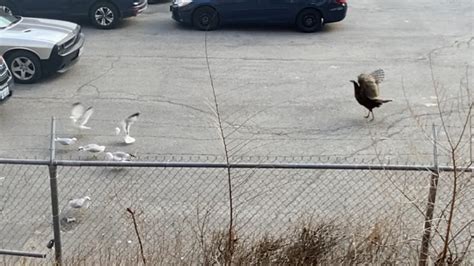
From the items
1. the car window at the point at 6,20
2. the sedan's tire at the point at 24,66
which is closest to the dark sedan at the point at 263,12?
the car window at the point at 6,20

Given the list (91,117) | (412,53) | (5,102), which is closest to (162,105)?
(91,117)

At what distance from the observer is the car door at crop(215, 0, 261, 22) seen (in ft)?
51.9

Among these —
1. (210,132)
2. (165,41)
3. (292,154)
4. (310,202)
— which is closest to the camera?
(310,202)

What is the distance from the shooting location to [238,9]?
15875mm

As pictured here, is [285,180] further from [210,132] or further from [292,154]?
[210,132]

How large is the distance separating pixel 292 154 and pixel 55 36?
558 cm

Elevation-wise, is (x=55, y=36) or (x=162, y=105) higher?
(x=55, y=36)

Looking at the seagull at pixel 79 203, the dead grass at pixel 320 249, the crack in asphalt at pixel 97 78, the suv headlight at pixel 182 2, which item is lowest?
the crack in asphalt at pixel 97 78

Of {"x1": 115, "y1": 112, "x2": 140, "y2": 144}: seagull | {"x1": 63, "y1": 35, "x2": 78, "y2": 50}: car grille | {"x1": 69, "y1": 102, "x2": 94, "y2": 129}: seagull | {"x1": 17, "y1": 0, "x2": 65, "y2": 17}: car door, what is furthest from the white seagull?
{"x1": 17, "y1": 0, "x2": 65, "y2": 17}: car door

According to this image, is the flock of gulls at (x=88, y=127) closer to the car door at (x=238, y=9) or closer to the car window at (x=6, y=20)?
the car window at (x=6, y=20)

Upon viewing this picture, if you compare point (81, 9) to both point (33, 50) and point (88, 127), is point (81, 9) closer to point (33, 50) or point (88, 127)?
point (33, 50)

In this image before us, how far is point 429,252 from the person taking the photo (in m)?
4.79

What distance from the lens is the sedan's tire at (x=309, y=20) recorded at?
52.1 feet

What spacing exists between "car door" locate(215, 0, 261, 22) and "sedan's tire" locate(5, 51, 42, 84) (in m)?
5.69
